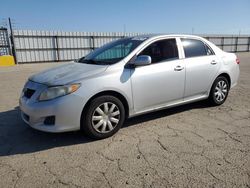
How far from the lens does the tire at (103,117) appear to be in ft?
10.5

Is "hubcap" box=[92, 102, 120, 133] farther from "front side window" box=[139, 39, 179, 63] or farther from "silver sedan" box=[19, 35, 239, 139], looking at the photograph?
"front side window" box=[139, 39, 179, 63]

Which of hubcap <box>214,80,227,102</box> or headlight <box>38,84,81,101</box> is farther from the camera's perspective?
hubcap <box>214,80,227,102</box>

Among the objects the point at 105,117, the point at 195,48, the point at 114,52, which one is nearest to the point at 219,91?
the point at 195,48

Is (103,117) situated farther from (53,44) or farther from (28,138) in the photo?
(53,44)

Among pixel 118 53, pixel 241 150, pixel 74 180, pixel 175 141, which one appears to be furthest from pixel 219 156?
pixel 118 53

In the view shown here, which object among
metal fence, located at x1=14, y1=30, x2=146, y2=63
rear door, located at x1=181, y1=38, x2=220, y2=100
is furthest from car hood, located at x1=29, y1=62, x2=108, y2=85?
metal fence, located at x1=14, y1=30, x2=146, y2=63

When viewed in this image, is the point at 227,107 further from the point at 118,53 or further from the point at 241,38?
the point at 241,38

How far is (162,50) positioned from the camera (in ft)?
13.1

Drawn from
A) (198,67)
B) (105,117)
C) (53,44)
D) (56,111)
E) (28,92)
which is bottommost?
(105,117)

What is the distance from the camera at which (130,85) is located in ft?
11.4

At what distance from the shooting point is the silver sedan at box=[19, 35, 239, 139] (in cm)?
307

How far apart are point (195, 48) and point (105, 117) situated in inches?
95.1

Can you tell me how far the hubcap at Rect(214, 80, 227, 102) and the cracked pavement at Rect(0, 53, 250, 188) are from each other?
0.67 meters

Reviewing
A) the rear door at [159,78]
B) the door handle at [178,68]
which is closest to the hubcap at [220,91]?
the rear door at [159,78]
